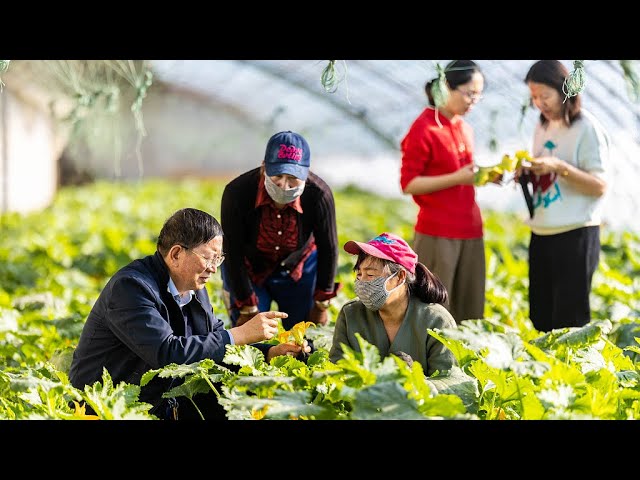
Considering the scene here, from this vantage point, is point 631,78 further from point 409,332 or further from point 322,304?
point 322,304

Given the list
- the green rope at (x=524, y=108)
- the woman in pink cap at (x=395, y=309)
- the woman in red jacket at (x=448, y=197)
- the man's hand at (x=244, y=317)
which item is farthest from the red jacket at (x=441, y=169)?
the woman in pink cap at (x=395, y=309)

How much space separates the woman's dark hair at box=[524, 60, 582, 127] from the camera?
5422 millimetres

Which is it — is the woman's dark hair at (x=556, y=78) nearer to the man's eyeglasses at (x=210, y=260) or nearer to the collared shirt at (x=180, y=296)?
the man's eyeglasses at (x=210, y=260)

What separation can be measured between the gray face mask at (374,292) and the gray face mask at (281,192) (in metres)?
1.00

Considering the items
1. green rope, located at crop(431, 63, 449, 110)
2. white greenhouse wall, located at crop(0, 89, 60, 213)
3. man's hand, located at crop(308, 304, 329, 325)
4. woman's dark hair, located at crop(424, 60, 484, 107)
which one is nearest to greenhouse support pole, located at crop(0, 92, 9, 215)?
white greenhouse wall, located at crop(0, 89, 60, 213)

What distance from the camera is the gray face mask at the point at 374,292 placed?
4.24 metres

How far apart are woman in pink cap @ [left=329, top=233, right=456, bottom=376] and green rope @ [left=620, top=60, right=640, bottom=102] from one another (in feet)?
4.43

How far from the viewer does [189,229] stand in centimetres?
419

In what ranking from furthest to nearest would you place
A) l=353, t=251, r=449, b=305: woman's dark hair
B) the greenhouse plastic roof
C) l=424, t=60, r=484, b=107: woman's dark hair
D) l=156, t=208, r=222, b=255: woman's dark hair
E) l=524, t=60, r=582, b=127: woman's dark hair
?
the greenhouse plastic roof, l=424, t=60, r=484, b=107: woman's dark hair, l=524, t=60, r=582, b=127: woman's dark hair, l=353, t=251, r=449, b=305: woman's dark hair, l=156, t=208, r=222, b=255: woman's dark hair

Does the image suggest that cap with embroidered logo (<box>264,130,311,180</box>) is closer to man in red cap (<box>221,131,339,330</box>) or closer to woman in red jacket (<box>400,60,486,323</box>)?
man in red cap (<box>221,131,339,330</box>)

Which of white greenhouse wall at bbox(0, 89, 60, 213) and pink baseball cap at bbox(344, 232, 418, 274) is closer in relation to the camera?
pink baseball cap at bbox(344, 232, 418, 274)
